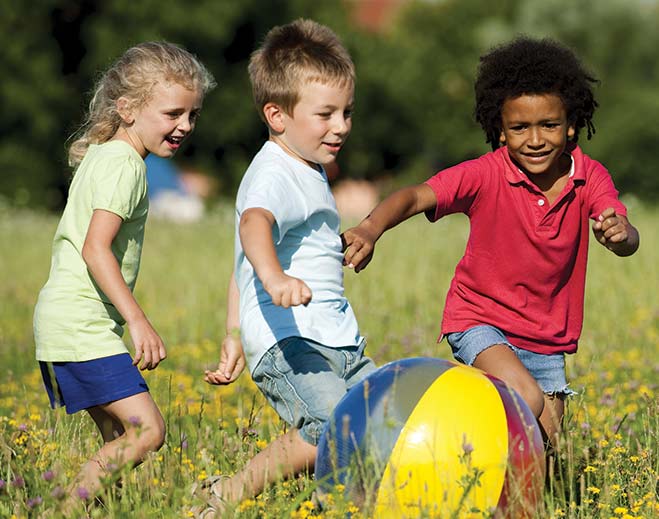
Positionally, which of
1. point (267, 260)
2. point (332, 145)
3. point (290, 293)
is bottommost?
point (290, 293)

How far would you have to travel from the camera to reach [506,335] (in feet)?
17.2

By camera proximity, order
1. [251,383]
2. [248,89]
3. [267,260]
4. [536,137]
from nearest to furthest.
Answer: [267,260]
[536,137]
[251,383]
[248,89]

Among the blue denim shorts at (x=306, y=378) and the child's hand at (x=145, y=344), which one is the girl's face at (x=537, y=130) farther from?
the child's hand at (x=145, y=344)

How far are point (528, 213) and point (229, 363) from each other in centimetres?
153

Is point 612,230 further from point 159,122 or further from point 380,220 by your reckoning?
point 159,122

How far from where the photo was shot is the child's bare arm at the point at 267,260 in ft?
12.8

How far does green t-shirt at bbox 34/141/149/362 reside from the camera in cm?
455

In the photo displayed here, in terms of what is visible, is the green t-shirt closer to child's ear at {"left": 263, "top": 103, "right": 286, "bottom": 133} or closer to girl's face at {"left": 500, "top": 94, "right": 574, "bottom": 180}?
child's ear at {"left": 263, "top": 103, "right": 286, "bottom": 133}

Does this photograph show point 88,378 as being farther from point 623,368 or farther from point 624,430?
point 623,368

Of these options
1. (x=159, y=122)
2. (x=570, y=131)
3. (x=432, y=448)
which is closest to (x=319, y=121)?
(x=159, y=122)

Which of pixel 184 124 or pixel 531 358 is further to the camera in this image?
pixel 531 358

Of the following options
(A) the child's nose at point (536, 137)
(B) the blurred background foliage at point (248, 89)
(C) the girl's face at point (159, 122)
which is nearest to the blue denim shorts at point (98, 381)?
(C) the girl's face at point (159, 122)

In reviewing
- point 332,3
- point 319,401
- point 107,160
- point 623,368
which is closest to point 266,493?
point 319,401

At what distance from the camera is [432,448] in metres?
3.86
